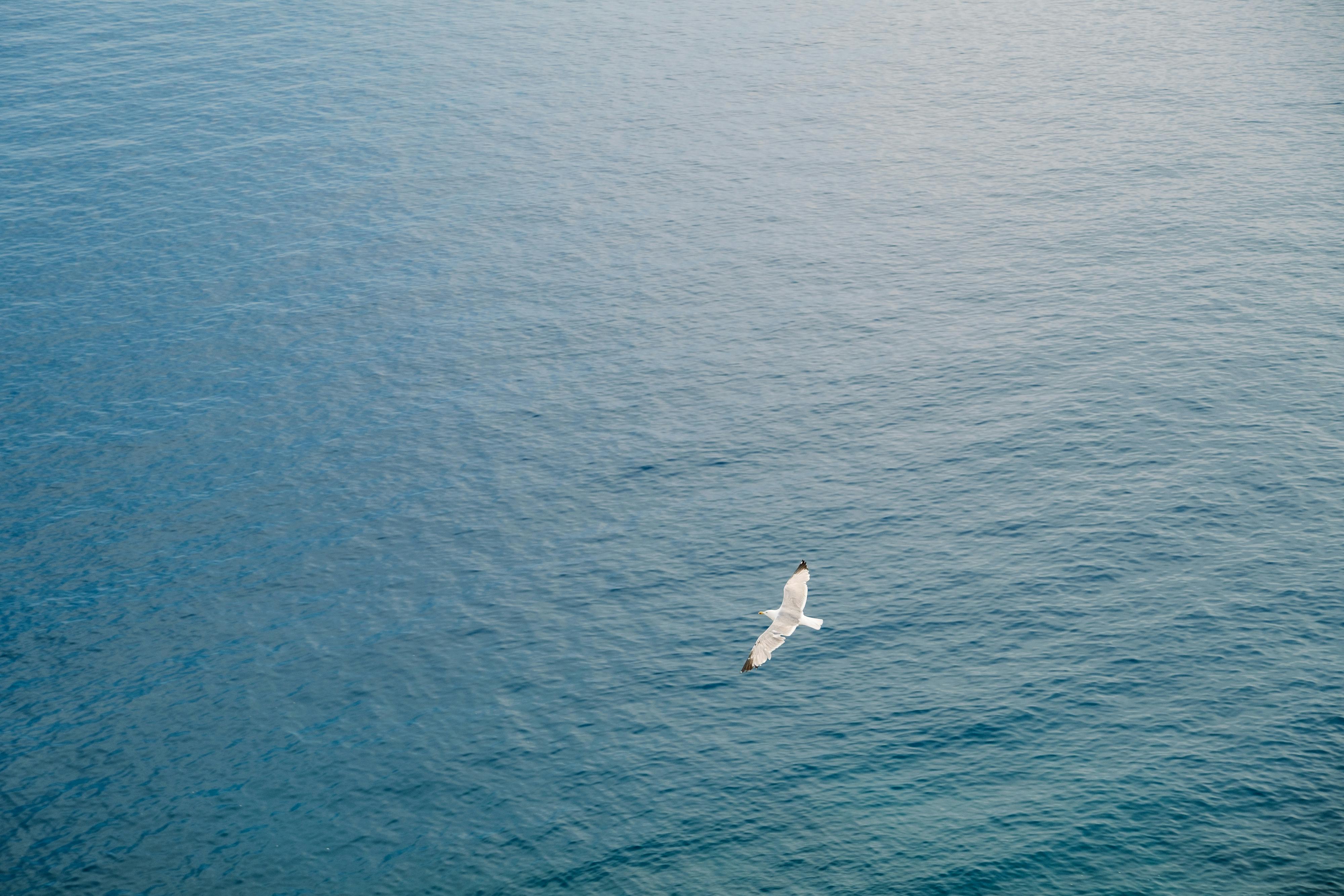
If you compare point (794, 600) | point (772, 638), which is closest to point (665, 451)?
point (772, 638)

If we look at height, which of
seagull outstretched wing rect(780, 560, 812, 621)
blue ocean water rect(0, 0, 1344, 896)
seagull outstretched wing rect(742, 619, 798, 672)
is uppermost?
seagull outstretched wing rect(780, 560, 812, 621)

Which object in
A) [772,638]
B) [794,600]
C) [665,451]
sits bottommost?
[665,451]

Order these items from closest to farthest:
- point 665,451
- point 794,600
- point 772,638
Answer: point 794,600
point 772,638
point 665,451

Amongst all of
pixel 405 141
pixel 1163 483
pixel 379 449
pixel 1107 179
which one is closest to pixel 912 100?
pixel 1107 179

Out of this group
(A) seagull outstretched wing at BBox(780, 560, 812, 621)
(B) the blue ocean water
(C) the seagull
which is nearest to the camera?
(C) the seagull

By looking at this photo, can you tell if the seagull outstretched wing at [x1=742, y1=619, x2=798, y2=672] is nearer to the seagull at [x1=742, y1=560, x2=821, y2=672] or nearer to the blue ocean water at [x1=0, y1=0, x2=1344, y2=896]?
the seagull at [x1=742, y1=560, x2=821, y2=672]

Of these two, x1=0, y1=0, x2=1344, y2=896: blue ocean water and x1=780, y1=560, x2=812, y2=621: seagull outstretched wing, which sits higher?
x1=780, y1=560, x2=812, y2=621: seagull outstretched wing

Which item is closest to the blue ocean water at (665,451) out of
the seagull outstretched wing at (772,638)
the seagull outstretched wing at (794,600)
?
the seagull outstretched wing at (772,638)

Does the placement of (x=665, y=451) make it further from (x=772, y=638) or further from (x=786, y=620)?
(x=786, y=620)

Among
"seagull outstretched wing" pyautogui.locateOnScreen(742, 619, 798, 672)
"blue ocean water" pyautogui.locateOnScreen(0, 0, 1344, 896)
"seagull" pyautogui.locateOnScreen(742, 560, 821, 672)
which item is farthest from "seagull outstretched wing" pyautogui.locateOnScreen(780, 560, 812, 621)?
"blue ocean water" pyautogui.locateOnScreen(0, 0, 1344, 896)
